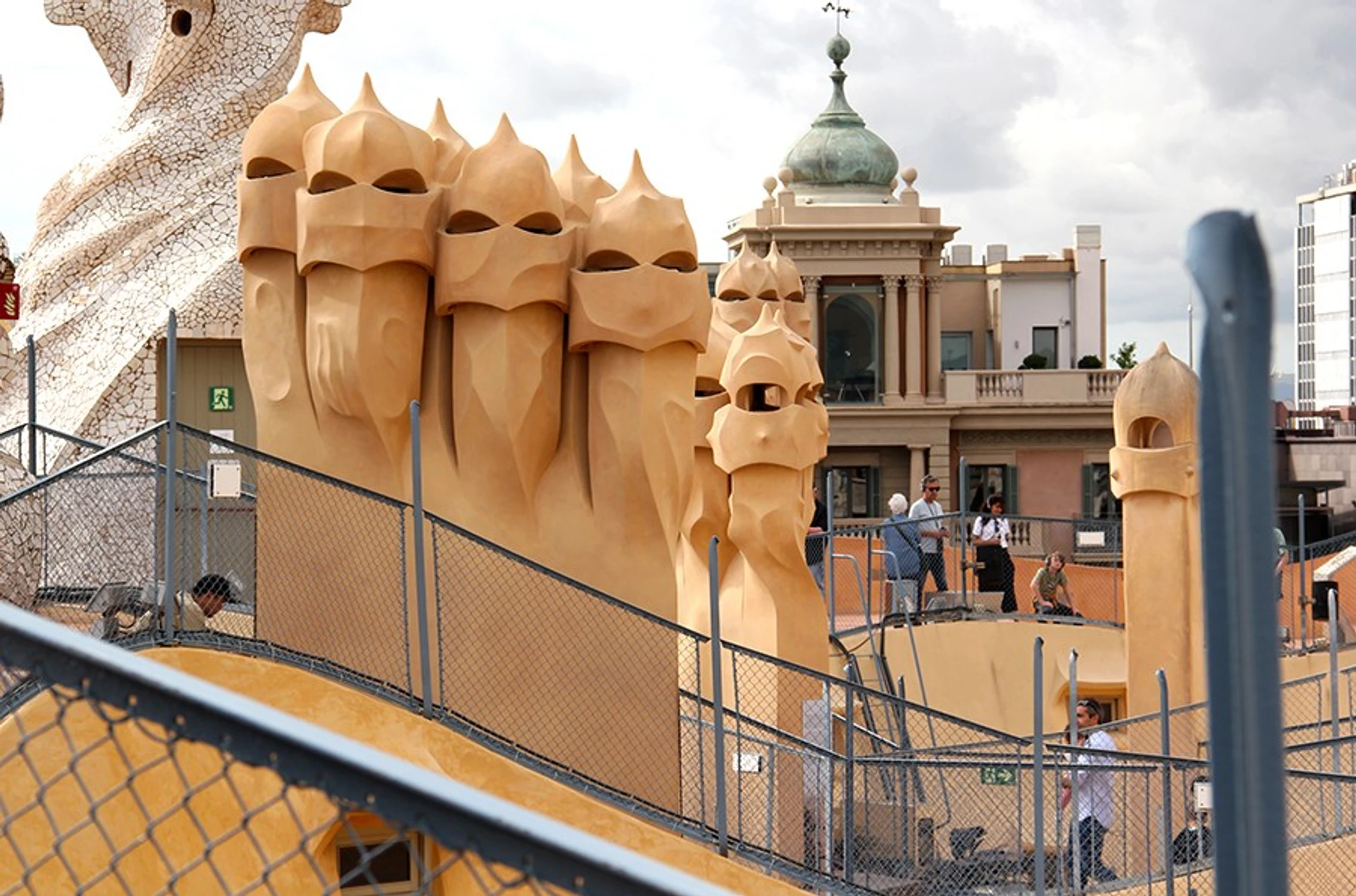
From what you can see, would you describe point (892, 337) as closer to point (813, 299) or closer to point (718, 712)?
point (813, 299)

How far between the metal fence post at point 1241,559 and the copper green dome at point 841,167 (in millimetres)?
40529

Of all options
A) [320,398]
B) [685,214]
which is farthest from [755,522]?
[320,398]

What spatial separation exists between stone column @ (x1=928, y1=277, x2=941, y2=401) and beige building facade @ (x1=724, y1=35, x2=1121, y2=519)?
29 millimetres

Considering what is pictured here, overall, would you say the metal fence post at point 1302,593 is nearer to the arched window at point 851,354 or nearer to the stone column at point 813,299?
the stone column at point 813,299

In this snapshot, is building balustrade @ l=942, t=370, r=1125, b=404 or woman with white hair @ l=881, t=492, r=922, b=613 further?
building balustrade @ l=942, t=370, r=1125, b=404

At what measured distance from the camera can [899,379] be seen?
135 ft

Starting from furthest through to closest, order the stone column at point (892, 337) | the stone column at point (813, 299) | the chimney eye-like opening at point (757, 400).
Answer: the stone column at point (892, 337) → the stone column at point (813, 299) → the chimney eye-like opening at point (757, 400)

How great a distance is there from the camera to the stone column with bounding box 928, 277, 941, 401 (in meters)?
41.2

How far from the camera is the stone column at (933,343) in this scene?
135 feet

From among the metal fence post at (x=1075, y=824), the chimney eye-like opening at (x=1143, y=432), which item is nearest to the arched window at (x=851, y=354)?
the chimney eye-like opening at (x=1143, y=432)

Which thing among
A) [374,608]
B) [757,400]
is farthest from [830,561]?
[374,608]

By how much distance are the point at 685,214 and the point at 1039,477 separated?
1179 inches

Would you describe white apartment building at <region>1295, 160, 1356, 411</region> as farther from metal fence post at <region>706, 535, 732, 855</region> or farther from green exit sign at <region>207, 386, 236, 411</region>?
metal fence post at <region>706, 535, 732, 855</region>

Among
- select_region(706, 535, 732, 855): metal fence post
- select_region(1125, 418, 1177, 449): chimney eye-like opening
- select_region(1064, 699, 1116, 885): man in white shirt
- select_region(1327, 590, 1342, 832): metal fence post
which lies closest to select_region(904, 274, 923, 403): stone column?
select_region(1125, 418, 1177, 449): chimney eye-like opening
